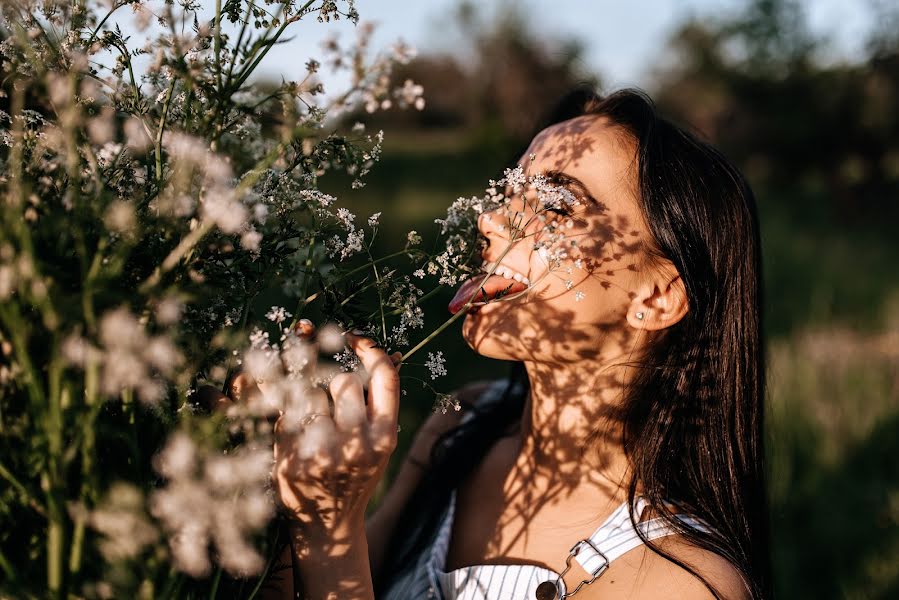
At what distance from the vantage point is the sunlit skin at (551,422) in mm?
1377

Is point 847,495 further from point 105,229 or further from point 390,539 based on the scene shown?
point 105,229

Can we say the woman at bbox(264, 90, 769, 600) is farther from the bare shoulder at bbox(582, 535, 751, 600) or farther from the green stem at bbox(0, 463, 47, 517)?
the green stem at bbox(0, 463, 47, 517)

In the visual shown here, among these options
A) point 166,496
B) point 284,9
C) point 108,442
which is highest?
point 284,9

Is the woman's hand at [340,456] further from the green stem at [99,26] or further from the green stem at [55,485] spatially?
the green stem at [99,26]

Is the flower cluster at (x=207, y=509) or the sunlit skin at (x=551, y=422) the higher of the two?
the flower cluster at (x=207, y=509)

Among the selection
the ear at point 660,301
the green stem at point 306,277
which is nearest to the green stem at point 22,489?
the green stem at point 306,277

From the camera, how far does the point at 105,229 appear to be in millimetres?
932

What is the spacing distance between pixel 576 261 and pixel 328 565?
40.7 inches

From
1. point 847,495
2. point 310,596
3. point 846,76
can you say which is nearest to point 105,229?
point 310,596

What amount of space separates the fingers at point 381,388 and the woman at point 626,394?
1.93ft

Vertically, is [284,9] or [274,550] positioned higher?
[284,9]

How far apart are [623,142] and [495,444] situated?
133 centimetres

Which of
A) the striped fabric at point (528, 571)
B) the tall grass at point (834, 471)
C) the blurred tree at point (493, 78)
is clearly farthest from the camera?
the blurred tree at point (493, 78)

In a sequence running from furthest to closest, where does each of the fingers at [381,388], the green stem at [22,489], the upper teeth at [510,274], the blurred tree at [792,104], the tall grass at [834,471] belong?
the blurred tree at [792,104]
the tall grass at [834,471]
the upper teeth at [510,274]
the fingers at [381,388]
the green stem at [22,489]
